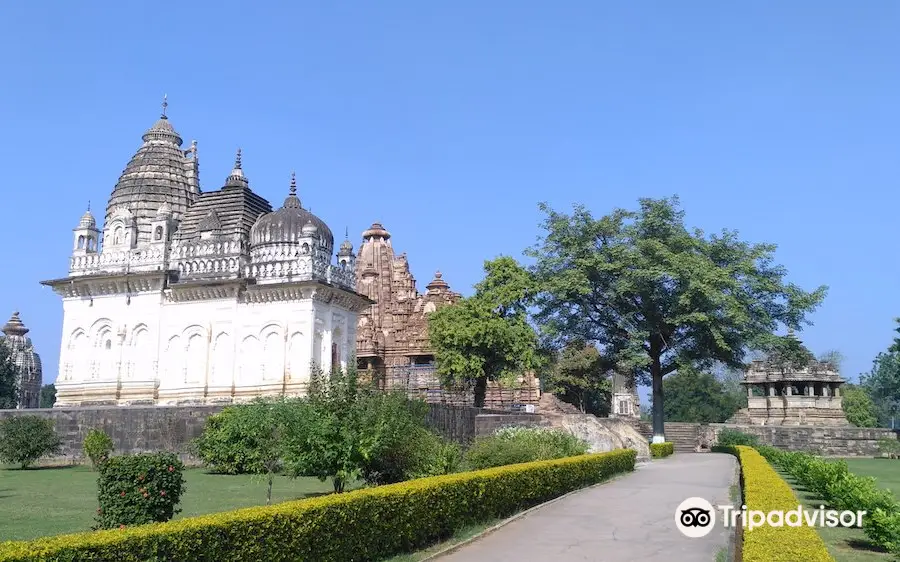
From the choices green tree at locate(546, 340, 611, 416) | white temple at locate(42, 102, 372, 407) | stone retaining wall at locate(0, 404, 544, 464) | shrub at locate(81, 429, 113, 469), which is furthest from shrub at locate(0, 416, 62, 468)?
green tree at locate(546, 340, 611, 416)

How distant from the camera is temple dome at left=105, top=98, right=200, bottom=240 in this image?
3369 cm

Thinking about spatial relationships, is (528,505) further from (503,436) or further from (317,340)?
(317,340)

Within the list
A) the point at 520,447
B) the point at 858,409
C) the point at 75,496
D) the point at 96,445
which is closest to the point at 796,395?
the point at 858,409

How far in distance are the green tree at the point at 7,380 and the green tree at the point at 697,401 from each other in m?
54.9

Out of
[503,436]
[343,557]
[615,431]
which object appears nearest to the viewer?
[343,557]

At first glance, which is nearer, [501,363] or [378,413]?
[378,413]

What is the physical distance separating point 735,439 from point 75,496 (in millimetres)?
28680

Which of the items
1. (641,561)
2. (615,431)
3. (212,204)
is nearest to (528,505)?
(641,561)

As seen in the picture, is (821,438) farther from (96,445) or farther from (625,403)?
(96,445)

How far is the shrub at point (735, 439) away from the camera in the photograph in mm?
34412

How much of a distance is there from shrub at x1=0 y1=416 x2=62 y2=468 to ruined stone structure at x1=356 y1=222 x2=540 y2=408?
16788 mm

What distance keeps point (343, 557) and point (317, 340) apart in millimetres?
20119

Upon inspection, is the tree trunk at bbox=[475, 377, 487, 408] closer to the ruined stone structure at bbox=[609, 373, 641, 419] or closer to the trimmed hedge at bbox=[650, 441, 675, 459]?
Result: the trimmed hedge at bbox=[650, 441, 675, 459]

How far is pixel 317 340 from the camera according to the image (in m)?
28.7
